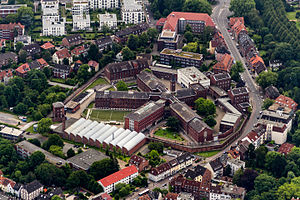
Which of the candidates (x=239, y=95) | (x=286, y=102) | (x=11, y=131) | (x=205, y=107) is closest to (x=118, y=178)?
(x=11, y=131)

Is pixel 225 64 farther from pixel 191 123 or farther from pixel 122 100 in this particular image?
pixel 122 100

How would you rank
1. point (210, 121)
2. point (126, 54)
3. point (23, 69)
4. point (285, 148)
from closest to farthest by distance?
point (285, 148) < point (210, 121) < point (23, 69) < point (126, 54)

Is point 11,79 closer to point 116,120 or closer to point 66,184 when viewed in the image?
point 116,120

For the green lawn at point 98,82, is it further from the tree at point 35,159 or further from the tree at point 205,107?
the tree at point 35,159

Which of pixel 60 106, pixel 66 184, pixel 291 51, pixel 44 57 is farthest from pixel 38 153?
pixel 291 51

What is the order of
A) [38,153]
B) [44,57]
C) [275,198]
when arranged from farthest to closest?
1. [44,57]
2. [38,153]
3. [275,198]
